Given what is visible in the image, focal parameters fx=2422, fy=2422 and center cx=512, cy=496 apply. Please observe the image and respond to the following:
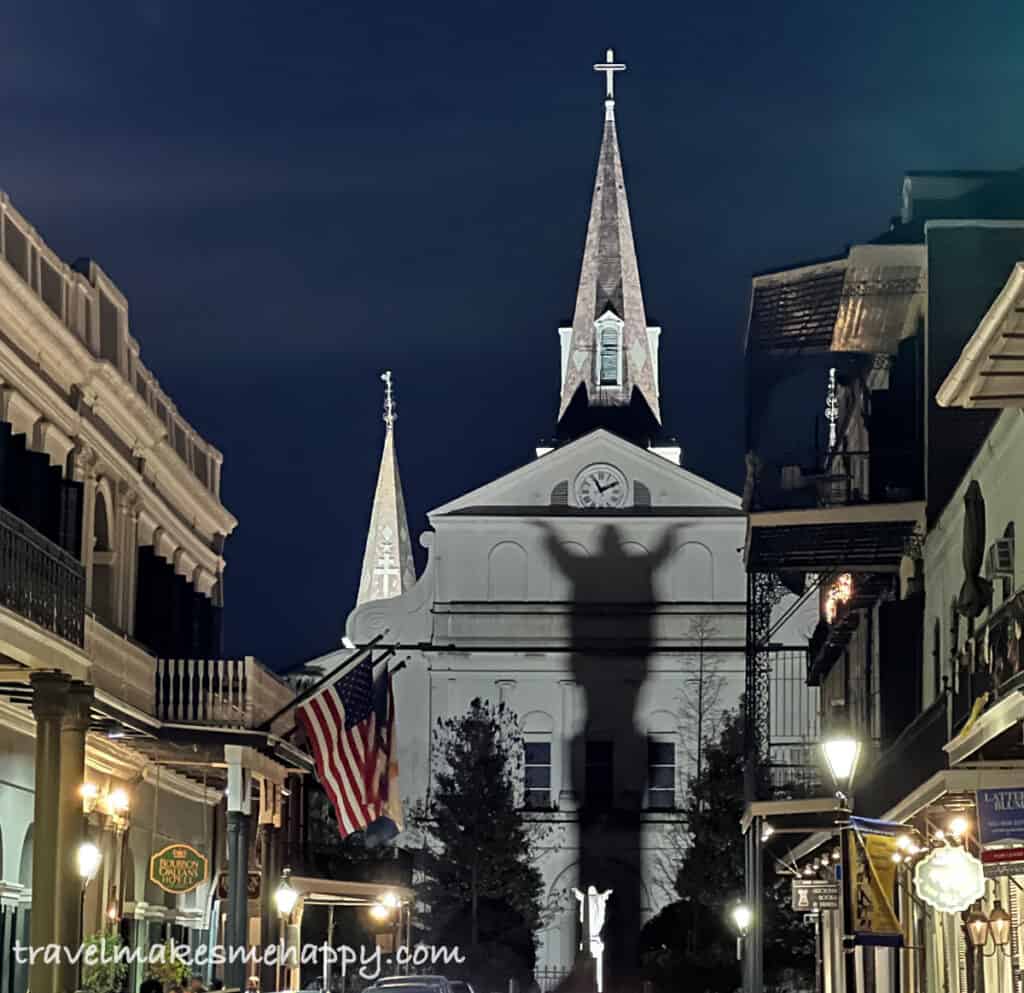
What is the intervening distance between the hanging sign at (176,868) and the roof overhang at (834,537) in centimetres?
884

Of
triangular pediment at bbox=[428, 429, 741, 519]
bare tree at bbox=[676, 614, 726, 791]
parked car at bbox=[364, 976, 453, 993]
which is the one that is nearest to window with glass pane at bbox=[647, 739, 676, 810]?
bare tree at bbox=[676, 614, 726, 791]

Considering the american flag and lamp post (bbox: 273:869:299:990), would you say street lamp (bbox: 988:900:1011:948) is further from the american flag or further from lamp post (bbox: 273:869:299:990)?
lamp post (bbox: 273:869:299:990)

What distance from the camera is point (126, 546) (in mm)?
33688

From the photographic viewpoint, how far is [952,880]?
71.2ft

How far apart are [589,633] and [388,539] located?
22892 millimetres

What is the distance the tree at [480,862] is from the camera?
6994cm

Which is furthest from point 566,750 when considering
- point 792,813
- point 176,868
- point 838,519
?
point 176,868

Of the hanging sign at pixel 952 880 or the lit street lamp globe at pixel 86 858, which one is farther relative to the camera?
the lit street lamp globe at pixel 86 858

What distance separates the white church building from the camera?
78125mm

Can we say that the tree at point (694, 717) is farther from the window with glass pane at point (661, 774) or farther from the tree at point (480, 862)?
the tree at point (480, 862)

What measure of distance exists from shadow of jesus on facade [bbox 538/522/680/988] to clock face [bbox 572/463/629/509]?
971 millimetres

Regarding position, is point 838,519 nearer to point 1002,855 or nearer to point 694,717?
point 1002,855

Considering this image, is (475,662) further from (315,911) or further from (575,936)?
(315,911)

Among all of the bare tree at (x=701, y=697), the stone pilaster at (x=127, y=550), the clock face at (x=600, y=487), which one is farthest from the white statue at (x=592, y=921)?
the stone pilaster at (x=127, y=550)
